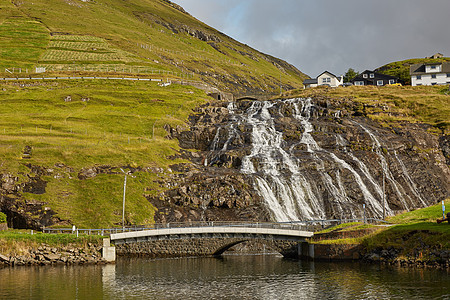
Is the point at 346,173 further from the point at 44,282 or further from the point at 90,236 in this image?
the point at 44,282

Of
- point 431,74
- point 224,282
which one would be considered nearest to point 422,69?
point 431,74

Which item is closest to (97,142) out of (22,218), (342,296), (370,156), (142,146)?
(142,146)

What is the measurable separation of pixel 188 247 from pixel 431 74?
144 m

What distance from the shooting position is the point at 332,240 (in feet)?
235

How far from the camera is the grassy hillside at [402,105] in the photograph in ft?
443

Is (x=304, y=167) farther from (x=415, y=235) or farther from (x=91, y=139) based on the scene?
(x=91, y=139)

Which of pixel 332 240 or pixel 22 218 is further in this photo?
pixel 22 218

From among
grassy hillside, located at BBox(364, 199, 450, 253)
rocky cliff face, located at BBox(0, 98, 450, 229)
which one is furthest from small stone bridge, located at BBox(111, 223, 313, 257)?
grassy hillside, located at BBox(364, 199, 450, 253)

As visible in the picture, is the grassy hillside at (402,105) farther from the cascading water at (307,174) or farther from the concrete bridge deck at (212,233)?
the concrete bridge deck at (212,233)

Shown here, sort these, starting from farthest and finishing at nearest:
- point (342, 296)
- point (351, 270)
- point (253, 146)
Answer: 1. point (253, 146)
2. point (351, 270)
3. point (342, 296)

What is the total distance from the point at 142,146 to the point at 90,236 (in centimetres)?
4098

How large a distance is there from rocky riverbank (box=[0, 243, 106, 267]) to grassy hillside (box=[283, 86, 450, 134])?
90070 millimetres

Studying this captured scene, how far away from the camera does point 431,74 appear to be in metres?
188

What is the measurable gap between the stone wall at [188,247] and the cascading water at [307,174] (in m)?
Answer: 10.2
